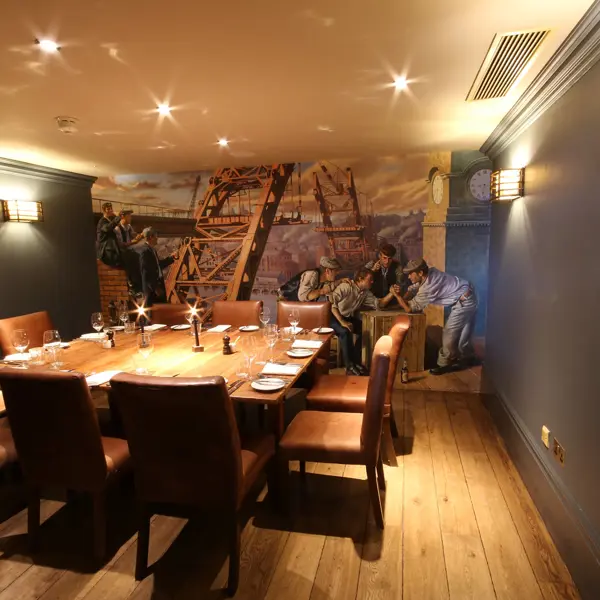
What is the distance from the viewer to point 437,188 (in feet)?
13.4

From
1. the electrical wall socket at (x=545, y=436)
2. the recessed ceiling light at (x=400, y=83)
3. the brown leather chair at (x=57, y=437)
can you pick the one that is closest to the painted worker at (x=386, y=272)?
the recessed ceiling light at (x=400, y=83)

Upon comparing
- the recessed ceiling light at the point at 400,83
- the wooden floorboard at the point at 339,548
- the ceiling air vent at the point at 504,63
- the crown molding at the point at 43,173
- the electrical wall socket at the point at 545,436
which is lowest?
→ the wooden floorboard at the point at 339,548

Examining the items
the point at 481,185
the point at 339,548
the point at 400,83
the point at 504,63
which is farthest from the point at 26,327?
the point at 481,185

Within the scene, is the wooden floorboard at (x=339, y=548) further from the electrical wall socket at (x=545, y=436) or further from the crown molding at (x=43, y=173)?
the crown molding at (x=43, y=173)

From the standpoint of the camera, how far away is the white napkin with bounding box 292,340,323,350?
2859 millimetres

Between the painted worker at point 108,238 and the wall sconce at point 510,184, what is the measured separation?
3994 mm

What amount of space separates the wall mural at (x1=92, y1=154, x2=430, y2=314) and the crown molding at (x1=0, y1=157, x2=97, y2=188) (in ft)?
0.59

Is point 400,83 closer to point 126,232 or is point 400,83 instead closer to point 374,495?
point 374,495

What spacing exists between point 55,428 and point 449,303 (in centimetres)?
349

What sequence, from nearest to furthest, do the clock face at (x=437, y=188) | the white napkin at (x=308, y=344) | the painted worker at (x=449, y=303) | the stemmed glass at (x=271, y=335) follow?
1. the stemmed glass at (x=271, y=335)
2. the white napkin at (x=308, y=344)
3. the clock face at (x=437, y=188)
4. the painted worker at (x=449, y=303)

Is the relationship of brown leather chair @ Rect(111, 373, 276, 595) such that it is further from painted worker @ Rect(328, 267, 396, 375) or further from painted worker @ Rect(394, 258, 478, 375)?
painted worker @ Rect(394, 258, 478, 375)

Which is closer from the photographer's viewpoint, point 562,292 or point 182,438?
point 182,438

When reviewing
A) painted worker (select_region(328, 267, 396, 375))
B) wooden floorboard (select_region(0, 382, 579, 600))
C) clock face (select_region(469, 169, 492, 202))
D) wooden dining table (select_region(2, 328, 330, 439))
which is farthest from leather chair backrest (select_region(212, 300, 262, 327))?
clock face (select_region(469, 169, 492, 202))

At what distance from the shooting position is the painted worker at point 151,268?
4.89 m
